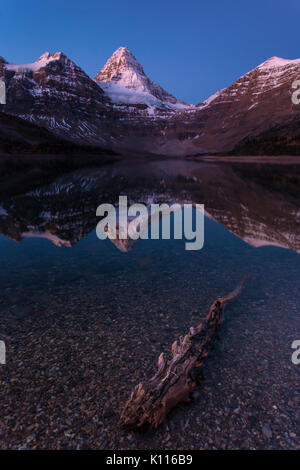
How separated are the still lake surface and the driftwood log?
28 centimetres

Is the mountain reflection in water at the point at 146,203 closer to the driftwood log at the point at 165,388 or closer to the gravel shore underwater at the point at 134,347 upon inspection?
the gravel shore underwater at the point at 134,347

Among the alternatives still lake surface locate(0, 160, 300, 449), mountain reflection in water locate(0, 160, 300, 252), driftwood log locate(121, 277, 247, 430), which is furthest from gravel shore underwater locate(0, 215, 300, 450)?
mountain reflection in water locate(0, 160, 300, 252)

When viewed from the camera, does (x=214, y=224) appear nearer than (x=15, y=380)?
No

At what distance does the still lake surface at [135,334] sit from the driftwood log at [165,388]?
28 cm

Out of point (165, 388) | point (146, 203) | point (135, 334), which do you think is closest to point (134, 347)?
point (135, 334)

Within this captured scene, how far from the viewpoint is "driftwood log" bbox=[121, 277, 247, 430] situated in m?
6.76

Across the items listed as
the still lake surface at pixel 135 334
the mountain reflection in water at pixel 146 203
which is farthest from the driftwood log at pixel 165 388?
the mountain reflection in water at pixel 146 203

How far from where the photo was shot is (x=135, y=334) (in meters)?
10.2

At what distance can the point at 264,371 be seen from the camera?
8.67 metres
